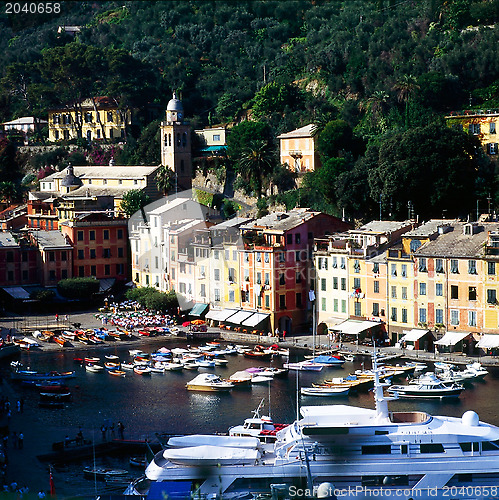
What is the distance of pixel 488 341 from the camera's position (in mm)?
79875

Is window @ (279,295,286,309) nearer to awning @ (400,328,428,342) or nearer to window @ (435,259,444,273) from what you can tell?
awning @ (400,328,428,342)

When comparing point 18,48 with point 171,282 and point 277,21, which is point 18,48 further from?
point 171,282

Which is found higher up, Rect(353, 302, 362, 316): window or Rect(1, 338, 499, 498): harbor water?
Rect(353, 302, 362, 316): window

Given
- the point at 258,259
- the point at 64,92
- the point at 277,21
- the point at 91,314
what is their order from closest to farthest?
the point at 258,259
the point at 91,314
the point at 64,92
the point at 277,21

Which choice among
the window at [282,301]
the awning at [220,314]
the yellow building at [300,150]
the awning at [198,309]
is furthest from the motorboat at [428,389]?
the yellow building at [300,150]

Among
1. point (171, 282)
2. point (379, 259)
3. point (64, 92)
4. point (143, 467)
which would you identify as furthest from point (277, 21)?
point (143, 467)

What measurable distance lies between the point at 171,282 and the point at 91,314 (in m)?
7.30

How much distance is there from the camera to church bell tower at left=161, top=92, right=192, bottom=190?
12619 centimetres

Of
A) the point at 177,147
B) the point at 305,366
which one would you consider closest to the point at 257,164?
the point at 177,147

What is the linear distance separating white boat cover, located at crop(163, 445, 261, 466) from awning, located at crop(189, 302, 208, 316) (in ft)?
163

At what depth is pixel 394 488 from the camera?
46656mm

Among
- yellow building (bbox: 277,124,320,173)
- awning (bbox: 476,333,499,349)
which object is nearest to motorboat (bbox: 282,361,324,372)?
awning (bbox: 476,333,499,349)

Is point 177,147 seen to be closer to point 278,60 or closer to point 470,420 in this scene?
point 278,60

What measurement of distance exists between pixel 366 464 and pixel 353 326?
4054 cm
